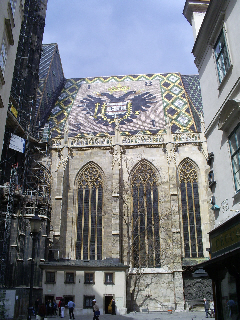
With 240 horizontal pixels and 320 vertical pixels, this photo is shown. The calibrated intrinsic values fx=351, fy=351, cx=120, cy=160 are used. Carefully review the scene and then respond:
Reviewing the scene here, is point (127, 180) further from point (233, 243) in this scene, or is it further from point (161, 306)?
point (233, 243)

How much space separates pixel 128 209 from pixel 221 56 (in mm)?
14507

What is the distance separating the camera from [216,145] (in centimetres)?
750

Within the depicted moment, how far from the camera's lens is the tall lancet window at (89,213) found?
2014 cm

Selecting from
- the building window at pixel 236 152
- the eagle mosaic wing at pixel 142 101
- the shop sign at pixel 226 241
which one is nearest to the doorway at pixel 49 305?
the shop sign at pixel 226 241

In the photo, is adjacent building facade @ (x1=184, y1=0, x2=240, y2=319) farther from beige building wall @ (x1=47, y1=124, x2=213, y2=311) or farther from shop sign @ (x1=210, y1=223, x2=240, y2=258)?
beige building wall @ (x1=47, y1=124, x2=213, y2=311)

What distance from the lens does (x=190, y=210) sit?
2059 cm

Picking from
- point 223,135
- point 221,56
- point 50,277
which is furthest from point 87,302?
point 221,56

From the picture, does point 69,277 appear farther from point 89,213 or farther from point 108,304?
point 89,213

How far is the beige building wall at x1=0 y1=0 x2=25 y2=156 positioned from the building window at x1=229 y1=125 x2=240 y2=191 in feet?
17.8

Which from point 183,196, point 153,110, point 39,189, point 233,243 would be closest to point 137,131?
point 153,110

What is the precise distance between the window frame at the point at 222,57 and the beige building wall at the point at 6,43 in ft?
16.3

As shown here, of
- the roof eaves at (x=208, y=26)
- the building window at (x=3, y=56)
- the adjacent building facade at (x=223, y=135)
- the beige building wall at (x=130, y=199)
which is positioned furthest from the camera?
the beige building wall at (x=130, y=199)

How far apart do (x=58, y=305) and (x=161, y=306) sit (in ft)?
18.6

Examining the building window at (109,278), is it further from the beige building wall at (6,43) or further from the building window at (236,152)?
the building window at (236,152)
